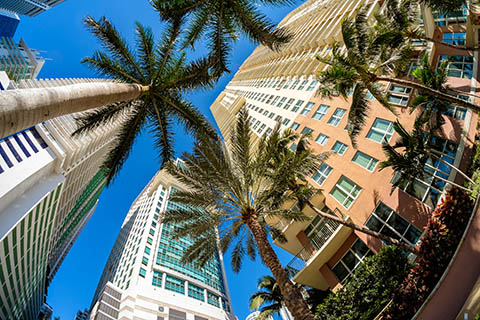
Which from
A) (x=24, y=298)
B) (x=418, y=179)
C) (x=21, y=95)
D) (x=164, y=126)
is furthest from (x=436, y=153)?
(x=24, y=298)

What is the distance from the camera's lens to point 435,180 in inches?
479

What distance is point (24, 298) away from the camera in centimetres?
3169

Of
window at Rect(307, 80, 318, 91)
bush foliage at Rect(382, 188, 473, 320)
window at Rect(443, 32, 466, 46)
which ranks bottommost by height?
bush foliage at Rect(382, 188, 473, 320)

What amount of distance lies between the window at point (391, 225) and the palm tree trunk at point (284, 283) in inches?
295

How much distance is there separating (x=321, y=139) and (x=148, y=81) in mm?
16284

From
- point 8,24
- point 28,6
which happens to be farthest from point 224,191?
point 28,6

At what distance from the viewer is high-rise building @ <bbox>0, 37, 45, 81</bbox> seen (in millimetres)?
56116

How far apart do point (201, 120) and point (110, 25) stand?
5630mm

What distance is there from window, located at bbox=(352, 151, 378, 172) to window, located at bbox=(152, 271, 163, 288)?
116 ft

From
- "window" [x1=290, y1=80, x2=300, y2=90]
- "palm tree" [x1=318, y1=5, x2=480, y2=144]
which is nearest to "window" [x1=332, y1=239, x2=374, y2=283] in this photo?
"palm tree" [x1=318, y1=5, x2=480, y2=144]

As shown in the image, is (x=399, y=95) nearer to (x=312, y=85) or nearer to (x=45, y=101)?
(x=312, y=85)

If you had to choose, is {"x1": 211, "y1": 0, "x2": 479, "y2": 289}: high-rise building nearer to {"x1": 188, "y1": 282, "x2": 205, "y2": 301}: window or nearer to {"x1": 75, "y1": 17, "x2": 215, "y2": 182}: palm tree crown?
{"x1": 75, "y1": 17, "x2": 215, "y2": 182}: palm tree crown

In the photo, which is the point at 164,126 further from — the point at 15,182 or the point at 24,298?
the point at 24,298

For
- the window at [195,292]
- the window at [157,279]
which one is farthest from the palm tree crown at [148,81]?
the window at [195,292]
